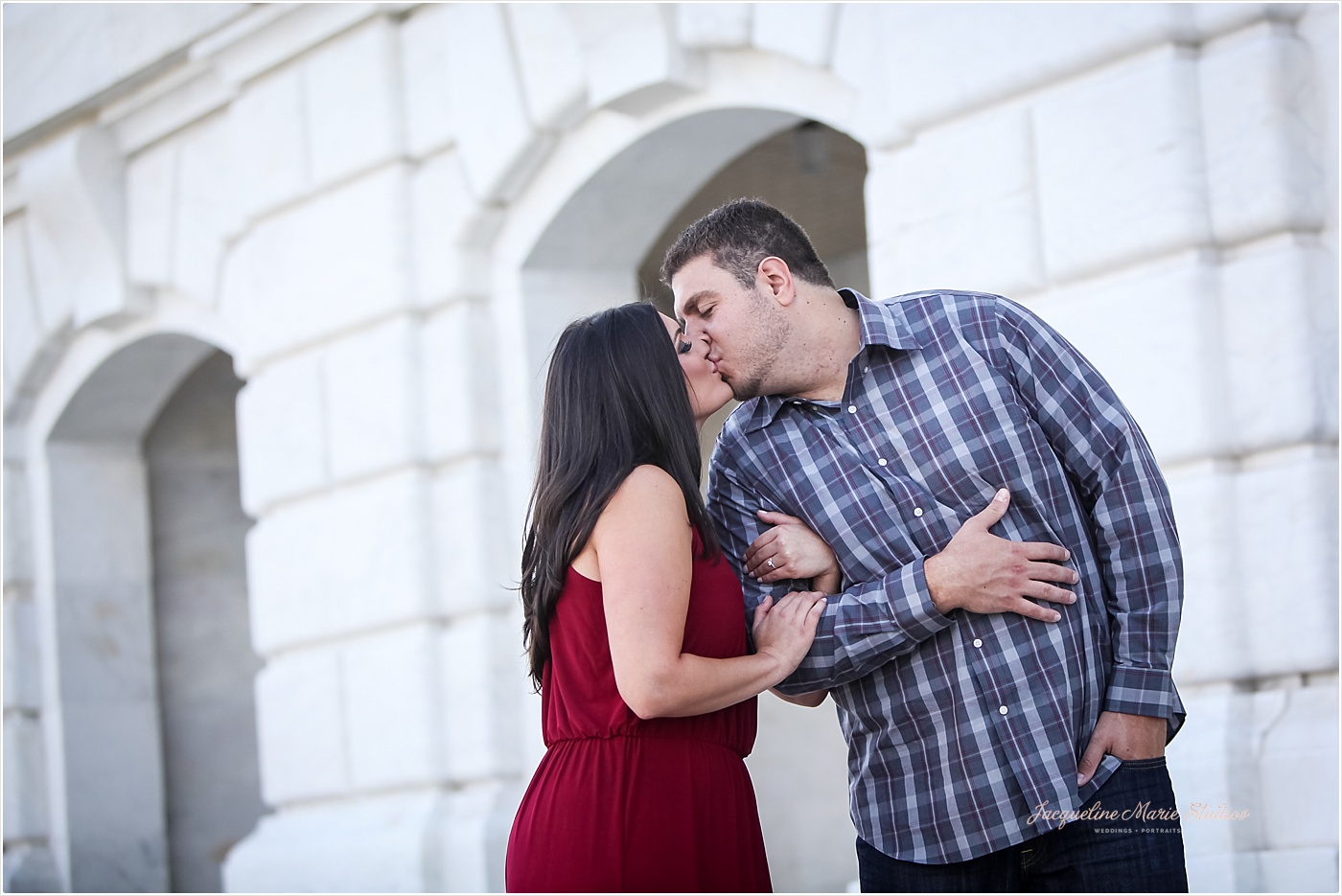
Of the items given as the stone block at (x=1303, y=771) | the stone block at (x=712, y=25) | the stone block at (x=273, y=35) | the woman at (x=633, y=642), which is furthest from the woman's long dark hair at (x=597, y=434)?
the stone block at (x=273, y=35)

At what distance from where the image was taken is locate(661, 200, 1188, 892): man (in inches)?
106

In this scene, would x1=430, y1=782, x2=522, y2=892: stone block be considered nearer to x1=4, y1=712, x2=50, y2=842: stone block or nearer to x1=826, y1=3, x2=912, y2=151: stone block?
x1=826, y1=3, x2=912, y2=151: stone block

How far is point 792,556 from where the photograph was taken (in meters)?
2.85

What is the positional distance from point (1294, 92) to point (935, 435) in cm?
155

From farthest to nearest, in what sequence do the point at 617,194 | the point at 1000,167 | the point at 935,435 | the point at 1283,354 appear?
the point at 617,194, the point at 1000,167, the point at 1283,354, the point at 935,435

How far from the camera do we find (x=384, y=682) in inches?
232

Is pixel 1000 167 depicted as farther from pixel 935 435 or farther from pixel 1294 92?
pixel 935 435

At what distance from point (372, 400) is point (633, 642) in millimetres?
3685

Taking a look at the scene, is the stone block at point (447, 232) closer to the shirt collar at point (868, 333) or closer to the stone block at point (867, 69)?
the stone block at point (867, 69)

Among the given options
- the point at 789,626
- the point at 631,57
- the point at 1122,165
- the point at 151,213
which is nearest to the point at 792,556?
the point at 789,626

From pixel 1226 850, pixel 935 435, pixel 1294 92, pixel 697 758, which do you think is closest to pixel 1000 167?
pixel 1294 92

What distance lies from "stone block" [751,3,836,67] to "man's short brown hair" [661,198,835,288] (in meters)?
1.69

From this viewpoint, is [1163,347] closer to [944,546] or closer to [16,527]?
[944,546]

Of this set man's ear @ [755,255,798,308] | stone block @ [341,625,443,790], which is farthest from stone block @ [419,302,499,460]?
man's ear @ [755,255,798,308]
